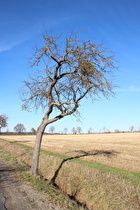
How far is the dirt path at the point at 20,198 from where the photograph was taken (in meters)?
6.20

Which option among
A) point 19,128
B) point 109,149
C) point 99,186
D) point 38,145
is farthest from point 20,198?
point 19,128

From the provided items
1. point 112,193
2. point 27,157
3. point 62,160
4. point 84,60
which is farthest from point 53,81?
point 27,157

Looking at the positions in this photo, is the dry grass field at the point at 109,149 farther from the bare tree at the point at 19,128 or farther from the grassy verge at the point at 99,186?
the bare tree at the point at 19,128

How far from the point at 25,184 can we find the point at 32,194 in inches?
59.7

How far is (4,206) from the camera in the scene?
611 cm

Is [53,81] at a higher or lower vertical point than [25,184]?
higher

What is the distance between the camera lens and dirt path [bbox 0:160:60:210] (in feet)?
20.4

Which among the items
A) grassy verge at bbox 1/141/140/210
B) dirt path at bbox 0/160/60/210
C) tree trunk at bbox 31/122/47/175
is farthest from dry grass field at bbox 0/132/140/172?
dirt path at bbox 0/160/60/210

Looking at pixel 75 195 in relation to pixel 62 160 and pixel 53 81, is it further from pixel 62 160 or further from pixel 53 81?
pixel 53 81

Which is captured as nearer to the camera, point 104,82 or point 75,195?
point 75,195

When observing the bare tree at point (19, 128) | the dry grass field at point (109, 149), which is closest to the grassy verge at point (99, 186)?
the dry grass field at point (109, 149)

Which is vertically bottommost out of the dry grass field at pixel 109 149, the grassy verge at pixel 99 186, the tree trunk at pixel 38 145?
the grassy verge at pixel 99 186

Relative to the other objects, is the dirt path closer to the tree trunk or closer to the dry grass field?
the tree trunk

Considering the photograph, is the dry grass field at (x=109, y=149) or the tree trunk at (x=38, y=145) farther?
the dry grass field at (x=109, y=149)
